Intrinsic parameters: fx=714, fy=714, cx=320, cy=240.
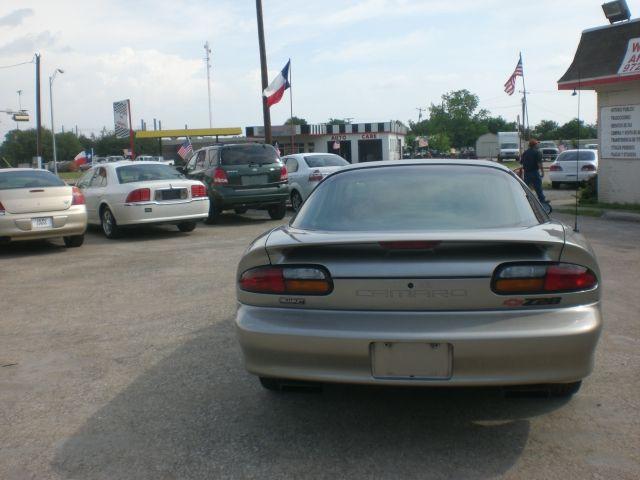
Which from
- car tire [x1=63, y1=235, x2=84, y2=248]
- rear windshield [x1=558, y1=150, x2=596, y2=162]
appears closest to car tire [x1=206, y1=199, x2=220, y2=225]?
car tire [x1=63, y1=235, x2=84, y2=248]

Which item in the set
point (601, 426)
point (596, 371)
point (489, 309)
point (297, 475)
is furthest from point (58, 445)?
point (596, 371)

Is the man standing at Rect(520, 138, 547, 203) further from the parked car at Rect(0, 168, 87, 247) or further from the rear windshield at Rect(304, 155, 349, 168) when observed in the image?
the parked car at Rect(0, 168, 87, 247)

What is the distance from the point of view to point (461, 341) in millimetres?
3346

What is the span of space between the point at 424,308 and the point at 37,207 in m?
9.32

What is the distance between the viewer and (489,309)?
344 centimetres

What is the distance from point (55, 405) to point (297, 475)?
1895 mm

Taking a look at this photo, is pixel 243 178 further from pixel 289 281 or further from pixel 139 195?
pixel 289 281

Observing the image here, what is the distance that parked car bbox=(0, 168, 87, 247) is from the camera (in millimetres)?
11078

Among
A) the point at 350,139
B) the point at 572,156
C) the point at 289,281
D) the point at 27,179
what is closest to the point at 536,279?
the point at 289,281

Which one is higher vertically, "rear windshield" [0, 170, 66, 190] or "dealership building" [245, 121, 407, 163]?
"dealership building" [245, 121, 407, 163]

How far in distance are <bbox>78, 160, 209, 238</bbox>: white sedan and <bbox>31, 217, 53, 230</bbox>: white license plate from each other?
1.62 m

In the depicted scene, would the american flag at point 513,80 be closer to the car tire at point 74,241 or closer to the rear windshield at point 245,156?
the rear windshield at point 245,156

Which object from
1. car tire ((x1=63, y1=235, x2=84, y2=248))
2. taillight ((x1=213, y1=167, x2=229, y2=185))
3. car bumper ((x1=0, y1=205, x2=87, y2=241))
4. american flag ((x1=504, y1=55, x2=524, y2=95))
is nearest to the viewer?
car bumper ((x1=0, y1=205, x2=87, y2=241))

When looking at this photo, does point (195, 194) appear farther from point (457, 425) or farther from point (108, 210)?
point (457, 425)
